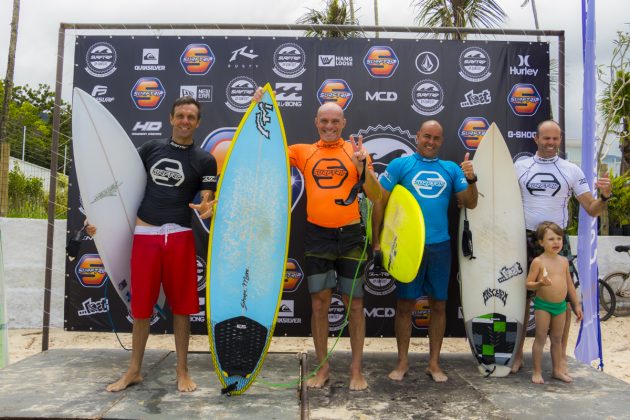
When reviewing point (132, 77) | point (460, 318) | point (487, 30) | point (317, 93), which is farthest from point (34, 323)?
point (487, 30)

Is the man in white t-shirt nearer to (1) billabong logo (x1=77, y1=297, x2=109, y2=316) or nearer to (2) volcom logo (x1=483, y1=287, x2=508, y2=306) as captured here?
(2) volcom logo (x1=483, y1=287, x2=508, y2=306)

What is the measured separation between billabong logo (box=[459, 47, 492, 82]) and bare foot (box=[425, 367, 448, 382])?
2329 mm

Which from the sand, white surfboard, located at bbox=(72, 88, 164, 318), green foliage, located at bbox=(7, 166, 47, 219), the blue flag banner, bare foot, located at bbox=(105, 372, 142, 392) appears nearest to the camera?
bare foot, located at bbox=(105, 372, 142, 392)

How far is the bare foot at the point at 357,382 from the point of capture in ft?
9.96

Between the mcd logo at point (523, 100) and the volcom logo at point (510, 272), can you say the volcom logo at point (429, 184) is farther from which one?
the mcd logo at point (523, 100)

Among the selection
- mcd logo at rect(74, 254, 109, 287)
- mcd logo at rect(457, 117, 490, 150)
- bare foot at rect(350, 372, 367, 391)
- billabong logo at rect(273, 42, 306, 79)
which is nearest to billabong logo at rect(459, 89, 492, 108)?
mcd logo at rect(457, 117, 490, 150)

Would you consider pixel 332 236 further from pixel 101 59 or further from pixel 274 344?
pixel 274 344

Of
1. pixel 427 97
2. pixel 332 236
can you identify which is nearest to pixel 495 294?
pixel 332 236

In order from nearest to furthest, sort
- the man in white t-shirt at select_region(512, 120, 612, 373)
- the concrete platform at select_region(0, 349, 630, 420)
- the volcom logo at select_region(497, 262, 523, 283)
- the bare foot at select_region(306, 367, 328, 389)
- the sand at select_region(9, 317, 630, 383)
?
1. the concrete platform at select_region(0, 349, 630, 420)
2. the bare foot at select_region(306, 367, 328, 389)
3. the man in white t-shirt at select_region(512, 120, 612, 373)
4. the volcom logo at select_region(497, 262, 523, 283)
5. the sand at select_region(9, 317, 630, 383)

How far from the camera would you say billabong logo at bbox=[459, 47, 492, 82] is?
4.03 meters

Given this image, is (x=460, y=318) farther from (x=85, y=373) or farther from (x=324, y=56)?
(x=85, y=373)

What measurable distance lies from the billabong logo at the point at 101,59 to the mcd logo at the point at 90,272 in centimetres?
152

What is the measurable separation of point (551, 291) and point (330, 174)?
64.7 inches

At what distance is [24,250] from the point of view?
579cm
